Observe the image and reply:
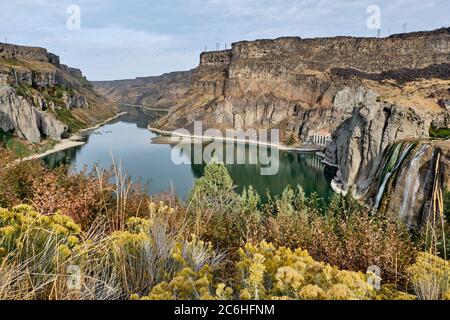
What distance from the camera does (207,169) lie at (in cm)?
2289

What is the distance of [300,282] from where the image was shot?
307 cm

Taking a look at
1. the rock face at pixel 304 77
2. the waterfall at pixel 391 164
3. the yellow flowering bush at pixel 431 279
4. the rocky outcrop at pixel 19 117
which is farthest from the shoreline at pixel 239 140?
the yellow flowering bush at pixel 431 279

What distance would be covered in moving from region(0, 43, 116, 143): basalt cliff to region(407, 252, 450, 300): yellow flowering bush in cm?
6766

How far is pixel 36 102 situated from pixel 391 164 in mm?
77936

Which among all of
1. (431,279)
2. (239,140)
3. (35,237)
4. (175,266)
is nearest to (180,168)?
(239,140)

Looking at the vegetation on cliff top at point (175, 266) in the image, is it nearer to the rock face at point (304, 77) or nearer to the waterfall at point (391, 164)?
the waterfall at point (391, 164)

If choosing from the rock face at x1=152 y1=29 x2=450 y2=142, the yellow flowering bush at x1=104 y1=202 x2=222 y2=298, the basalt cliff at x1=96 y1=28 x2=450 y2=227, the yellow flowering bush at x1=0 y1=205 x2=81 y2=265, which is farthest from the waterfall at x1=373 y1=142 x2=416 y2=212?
the rock face at x1=152 y1=29 x2=450 y2=142

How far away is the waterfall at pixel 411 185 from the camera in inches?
1009

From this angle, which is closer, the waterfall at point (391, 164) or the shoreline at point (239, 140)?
the waterfall at point (391, 164)

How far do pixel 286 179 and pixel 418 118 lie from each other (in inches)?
668

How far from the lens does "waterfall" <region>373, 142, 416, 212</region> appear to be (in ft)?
94.2

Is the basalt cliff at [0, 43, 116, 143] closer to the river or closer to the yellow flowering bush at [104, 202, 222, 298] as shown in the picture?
the river

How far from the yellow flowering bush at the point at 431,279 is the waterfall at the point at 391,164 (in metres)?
25.8
